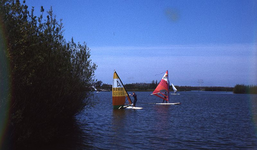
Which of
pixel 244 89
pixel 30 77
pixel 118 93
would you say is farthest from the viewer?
pixel 244 89

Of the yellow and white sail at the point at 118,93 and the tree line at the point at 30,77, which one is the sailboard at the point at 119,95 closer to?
the yellow and white sail at the point at 118,93

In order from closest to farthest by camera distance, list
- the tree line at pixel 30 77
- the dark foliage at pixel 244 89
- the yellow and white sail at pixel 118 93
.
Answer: the tree line at pixel 30 77
the yellow and white sail at pixel 118 93
the dark foliage at pixel 244 89

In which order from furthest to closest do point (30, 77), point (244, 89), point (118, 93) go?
point (244, 89)
point (118, 93)
point (30, 77)

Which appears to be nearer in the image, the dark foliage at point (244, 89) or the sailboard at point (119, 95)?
the sailboard at point (119, 95)

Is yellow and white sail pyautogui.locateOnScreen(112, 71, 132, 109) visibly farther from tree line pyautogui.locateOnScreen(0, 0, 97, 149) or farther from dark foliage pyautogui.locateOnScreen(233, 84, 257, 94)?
dark foliage pyautogui.locateOnScreen(233, 84, 257, 94)

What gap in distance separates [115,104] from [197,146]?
24572 millimetres

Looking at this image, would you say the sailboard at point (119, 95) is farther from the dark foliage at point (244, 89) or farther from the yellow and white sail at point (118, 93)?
the dark foliage at point (244, 89)

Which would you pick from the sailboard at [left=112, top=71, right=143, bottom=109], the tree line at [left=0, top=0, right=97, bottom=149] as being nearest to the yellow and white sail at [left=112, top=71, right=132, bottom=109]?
the sailboard at [left=112, top=71, right=143, bottom=109]

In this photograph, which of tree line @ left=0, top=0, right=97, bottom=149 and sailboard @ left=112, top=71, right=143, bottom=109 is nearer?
tree line @ left=0, top=0, right=97, bottom=149

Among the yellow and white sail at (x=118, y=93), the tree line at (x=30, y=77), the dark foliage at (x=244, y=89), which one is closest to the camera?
the tree line at (x=30, y=77)

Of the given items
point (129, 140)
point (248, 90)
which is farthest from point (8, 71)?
point (248, 90)

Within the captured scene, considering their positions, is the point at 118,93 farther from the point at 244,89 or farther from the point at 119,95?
the point at 244,89

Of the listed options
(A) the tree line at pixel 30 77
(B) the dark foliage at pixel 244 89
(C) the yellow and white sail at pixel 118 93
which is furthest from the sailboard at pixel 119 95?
(B) the dark foliage at pixel 244 89

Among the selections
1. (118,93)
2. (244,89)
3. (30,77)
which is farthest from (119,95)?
(244,89)
